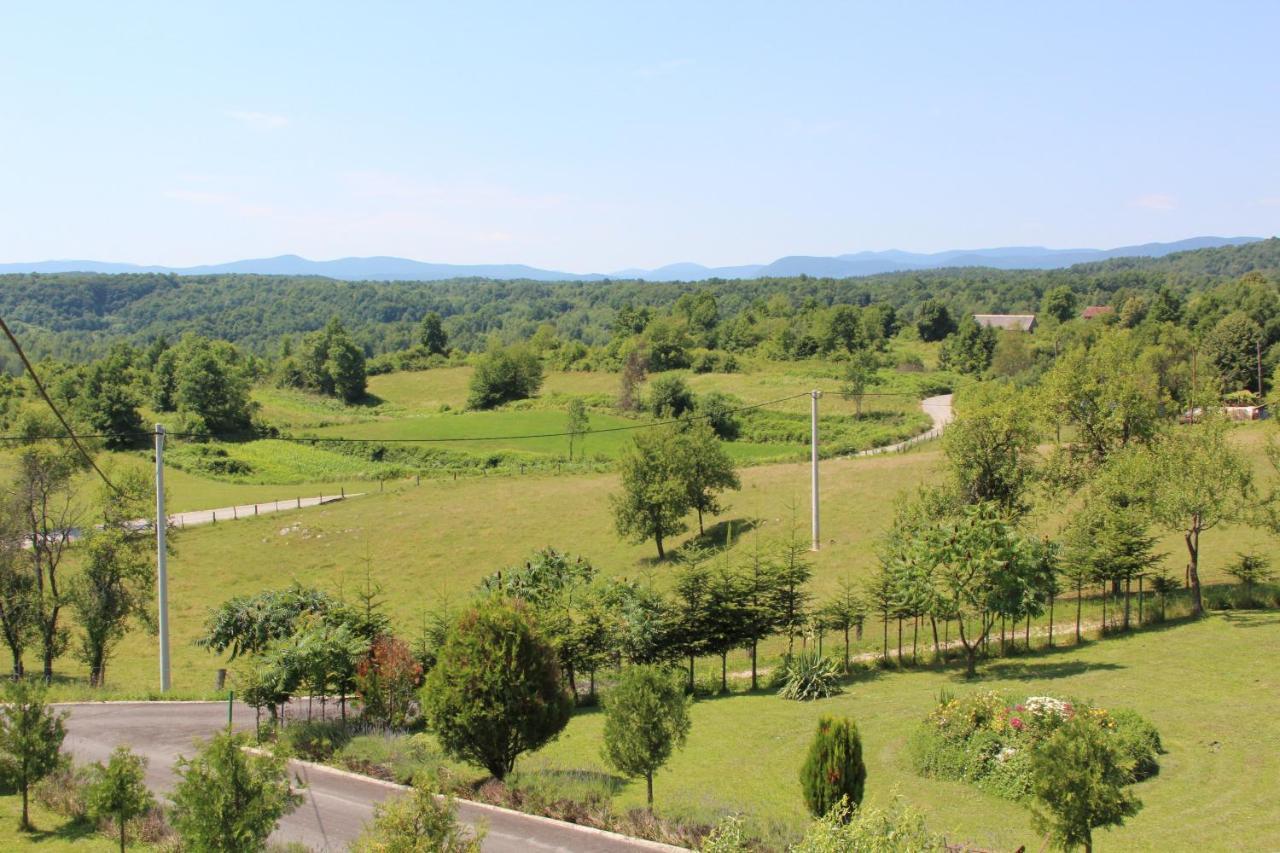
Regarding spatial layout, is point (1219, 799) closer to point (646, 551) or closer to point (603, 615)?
point (603, 615)

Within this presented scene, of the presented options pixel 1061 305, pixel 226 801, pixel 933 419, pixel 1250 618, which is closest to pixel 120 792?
pixel 226 801

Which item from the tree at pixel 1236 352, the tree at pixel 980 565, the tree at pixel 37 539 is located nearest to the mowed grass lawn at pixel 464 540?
the tree at pixel 37 539

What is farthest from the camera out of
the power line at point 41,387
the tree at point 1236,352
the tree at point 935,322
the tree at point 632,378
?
the tree at point 935,322

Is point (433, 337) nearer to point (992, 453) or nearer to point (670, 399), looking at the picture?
point (670, 399)

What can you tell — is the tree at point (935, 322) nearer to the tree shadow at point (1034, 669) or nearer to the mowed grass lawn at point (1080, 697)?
the mowed grass lawn at point (1080, 697)

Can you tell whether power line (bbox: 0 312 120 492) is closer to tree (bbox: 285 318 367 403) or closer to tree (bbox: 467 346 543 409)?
tree (bbox: 467 346 543 409)

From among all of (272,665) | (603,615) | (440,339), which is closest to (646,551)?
(603,615)

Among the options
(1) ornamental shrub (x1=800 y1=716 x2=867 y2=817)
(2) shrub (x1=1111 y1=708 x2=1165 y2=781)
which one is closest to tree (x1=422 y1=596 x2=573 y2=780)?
(1) ornamental shrub (x1=800 y1=716 x2=867 y2=817)
